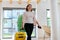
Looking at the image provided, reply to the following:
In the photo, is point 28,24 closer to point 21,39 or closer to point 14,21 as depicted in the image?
point 21,39

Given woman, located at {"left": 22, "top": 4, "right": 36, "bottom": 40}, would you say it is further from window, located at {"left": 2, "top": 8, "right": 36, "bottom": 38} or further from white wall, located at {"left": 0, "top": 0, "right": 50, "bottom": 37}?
window, located at {"left": 2, "top": 8, "right": 36, "bottom": 38}

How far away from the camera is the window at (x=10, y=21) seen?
7.70 meters

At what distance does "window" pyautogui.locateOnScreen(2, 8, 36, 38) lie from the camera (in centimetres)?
770

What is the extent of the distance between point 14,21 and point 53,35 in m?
4.04

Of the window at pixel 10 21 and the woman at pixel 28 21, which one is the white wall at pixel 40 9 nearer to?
the window at pixel 10 21

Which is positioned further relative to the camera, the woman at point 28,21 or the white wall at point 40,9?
the white wall at point 40,9

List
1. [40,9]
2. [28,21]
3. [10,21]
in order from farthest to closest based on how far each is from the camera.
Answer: [10,21], [40,9], [28,21]

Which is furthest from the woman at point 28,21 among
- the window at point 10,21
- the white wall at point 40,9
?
the window at point 10,21

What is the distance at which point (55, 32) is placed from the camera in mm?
4160

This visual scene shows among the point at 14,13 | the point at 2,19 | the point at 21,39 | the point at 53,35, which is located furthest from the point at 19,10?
the point at 53,35

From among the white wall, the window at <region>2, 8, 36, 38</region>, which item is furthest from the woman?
the window at <region>2, 8, 36, 38</region>

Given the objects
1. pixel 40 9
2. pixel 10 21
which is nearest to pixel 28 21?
pixel 40 9

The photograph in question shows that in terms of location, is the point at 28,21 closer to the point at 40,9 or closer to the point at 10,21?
the point at 40,9

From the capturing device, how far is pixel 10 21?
25.6ft
